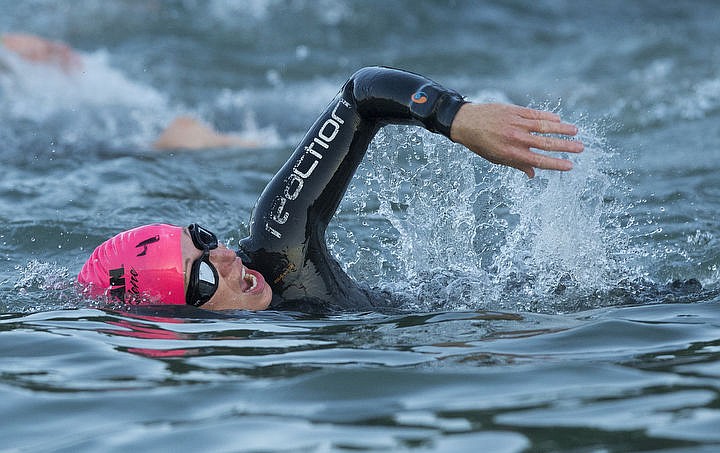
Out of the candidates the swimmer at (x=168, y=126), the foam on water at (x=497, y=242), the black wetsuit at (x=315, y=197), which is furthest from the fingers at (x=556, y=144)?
the swimmer at (x=168, y=126)

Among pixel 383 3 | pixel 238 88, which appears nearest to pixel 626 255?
pixel 238 88

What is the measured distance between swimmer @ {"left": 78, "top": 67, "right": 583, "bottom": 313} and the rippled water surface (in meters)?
0.15

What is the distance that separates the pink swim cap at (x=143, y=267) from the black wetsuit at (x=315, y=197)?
0.42m

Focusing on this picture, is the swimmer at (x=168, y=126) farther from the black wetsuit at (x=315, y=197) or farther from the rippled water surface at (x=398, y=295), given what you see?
the black wetsuit at (x=315, y=197)

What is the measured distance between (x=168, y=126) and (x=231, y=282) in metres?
6.81

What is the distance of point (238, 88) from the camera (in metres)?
14.0

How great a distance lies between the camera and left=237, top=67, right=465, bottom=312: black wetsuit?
191 inches

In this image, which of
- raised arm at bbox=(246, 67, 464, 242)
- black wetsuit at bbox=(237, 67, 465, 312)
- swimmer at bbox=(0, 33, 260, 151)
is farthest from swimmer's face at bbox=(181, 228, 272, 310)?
swimmer at bbox=(0, 33, 260, 151)

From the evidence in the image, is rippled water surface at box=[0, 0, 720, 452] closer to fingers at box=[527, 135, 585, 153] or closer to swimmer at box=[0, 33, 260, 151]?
swimmer at box=[0, 33, 260, 151]

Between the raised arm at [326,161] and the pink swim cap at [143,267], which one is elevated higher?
the raised arm at [326,161]

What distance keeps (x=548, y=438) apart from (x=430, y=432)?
1.17 ft

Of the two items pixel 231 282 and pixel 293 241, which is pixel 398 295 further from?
pixel 231 282

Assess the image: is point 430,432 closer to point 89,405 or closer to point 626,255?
point 89,405

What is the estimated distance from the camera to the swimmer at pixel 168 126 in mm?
10617
